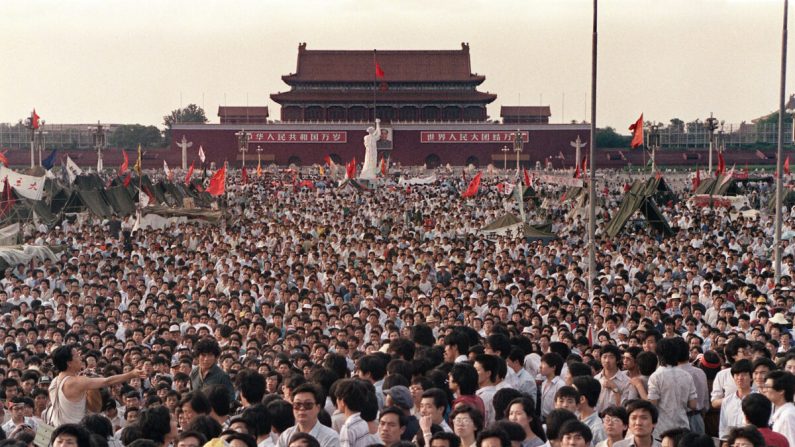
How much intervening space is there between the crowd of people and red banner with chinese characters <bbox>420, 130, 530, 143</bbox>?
3708 cm

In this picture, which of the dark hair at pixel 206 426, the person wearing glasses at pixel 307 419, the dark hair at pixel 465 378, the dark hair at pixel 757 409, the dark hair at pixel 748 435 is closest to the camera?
the dark hair at pixel 748 435

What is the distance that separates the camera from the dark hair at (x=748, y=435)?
5.27 metres

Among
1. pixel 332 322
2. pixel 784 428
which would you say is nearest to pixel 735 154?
pixel 332 322

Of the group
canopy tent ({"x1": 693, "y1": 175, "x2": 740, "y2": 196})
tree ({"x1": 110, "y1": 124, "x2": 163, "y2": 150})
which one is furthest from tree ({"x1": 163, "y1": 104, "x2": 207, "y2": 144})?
canopy tent ({"x1": 693, "y1": 175, "x2": 740, "y2": 196})

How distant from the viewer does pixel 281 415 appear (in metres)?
6.29

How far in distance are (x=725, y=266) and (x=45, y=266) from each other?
961 centimetres

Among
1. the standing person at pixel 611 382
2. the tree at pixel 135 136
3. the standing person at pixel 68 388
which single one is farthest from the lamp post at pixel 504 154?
the standing person at pixel 68 388

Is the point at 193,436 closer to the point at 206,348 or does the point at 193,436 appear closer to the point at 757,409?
the point at 206,348

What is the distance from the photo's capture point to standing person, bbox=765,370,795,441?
6293mm

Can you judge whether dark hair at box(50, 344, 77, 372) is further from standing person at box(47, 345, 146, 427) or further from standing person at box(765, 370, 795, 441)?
standing person at box(765, 370, 795, 441)

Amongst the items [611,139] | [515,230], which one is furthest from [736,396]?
[611,139]

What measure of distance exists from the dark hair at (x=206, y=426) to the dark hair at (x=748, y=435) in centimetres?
252

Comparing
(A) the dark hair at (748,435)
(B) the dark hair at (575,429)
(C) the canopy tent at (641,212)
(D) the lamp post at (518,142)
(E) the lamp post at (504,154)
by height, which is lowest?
(B) the dark hair at (575,429)

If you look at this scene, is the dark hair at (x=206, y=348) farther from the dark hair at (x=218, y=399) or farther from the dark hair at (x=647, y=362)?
the dark hair at (x=647, y=362)
